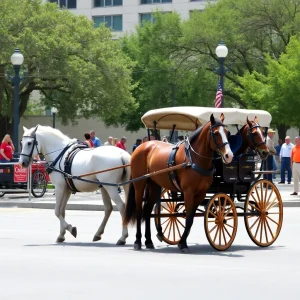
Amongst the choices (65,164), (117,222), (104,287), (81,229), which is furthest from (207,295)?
(117,222)

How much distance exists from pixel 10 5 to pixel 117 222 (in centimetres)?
3966

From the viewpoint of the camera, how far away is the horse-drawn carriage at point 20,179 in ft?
96.6

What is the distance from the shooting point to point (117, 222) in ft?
69.0

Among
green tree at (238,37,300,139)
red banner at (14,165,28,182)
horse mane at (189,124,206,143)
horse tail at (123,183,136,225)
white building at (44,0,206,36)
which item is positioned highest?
white building at (44,0,206,36)

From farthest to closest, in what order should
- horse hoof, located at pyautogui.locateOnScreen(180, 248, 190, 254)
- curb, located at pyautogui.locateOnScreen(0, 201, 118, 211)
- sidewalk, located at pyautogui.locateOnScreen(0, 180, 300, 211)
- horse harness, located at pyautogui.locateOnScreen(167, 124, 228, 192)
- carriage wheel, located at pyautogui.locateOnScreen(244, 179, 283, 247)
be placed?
sidewalk, located at pyautogui.locateOnScreen(0, 180, 300, 211) → curb, located at pyautogui.locateOnScreen(0, 201, 118, 211) → carriage wheel, located at pyautogui.locateOnScreen(244, 179, 283, 247) → horse harness, located at pyautogui.locateOnScreen(167, 124, 228, 192) → horse hoof, located at pyautogui.locateOnScreen(180, 248, 190, 254)

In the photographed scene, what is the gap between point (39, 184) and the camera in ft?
98.6

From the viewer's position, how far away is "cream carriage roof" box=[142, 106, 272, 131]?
15531 millimetres

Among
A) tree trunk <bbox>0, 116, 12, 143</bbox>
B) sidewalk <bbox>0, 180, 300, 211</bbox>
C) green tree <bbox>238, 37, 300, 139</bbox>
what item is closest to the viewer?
sidewalk <bbox>0, 180, 300, 211</bbox>

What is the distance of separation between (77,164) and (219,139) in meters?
3.10

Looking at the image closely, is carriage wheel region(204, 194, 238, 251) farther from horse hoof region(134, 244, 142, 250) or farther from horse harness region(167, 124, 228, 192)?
horse hoof region(134, 244, 142, 250)

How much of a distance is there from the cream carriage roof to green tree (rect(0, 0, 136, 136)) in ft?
133

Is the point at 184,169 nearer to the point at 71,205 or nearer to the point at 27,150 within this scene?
the point at 27,150

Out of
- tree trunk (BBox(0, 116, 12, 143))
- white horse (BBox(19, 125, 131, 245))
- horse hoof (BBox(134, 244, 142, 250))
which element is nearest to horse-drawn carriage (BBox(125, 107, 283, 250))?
horse hoof (BBox(134, 244, 142, 250))

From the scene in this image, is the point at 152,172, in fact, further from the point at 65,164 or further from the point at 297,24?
the point at 297,24
